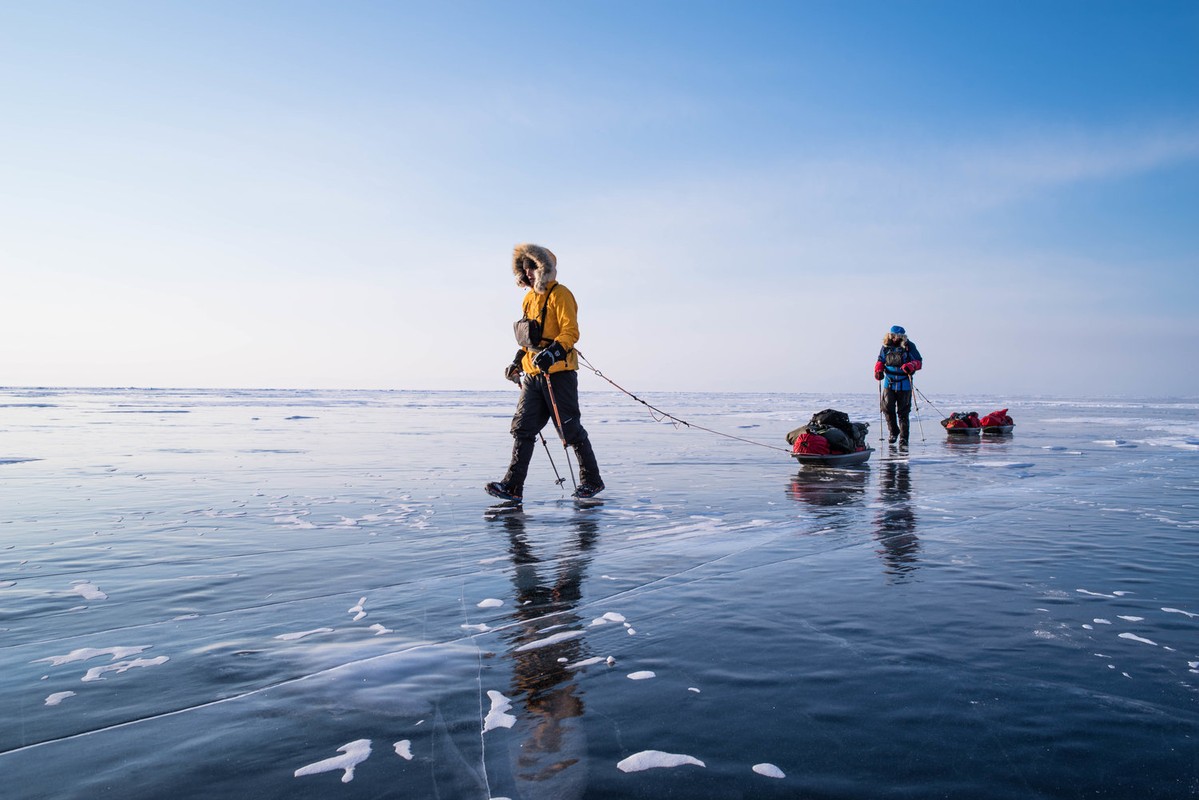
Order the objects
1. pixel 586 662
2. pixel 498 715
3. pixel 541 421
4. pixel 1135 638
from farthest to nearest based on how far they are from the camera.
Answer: pixel 541 421 → pixel 1135 638 → pixel 586 662 → pixel 498 715

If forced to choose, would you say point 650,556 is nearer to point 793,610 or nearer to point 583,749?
point 793,610

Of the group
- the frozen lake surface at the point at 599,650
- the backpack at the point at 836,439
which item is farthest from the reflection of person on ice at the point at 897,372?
the frozen lake surface at the point at 599,650

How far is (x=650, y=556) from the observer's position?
518 centimetres

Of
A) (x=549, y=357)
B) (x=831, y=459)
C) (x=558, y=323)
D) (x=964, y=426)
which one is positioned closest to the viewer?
(x=549, y=357)

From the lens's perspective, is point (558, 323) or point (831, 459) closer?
point (558, 323)

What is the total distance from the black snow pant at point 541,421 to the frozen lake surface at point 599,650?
0.79 meters

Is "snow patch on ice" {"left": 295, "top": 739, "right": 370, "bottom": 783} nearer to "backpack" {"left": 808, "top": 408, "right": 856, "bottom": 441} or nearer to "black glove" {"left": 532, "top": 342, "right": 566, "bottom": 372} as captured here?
"black glove" {"left": 532, "top": 342, "right": 566, "bottom": 372}

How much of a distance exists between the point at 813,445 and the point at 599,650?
9.25 meters

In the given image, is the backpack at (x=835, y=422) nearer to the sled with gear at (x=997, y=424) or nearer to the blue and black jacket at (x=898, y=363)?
the blue and black jacket at (x=898, y=363)

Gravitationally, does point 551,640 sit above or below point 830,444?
below

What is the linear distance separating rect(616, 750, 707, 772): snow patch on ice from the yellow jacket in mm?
5972

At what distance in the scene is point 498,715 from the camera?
2.48 metres

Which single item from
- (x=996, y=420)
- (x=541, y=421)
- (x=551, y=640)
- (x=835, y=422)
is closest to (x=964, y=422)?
(x=996, y=420)

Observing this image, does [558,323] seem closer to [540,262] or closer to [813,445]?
[540,262]
